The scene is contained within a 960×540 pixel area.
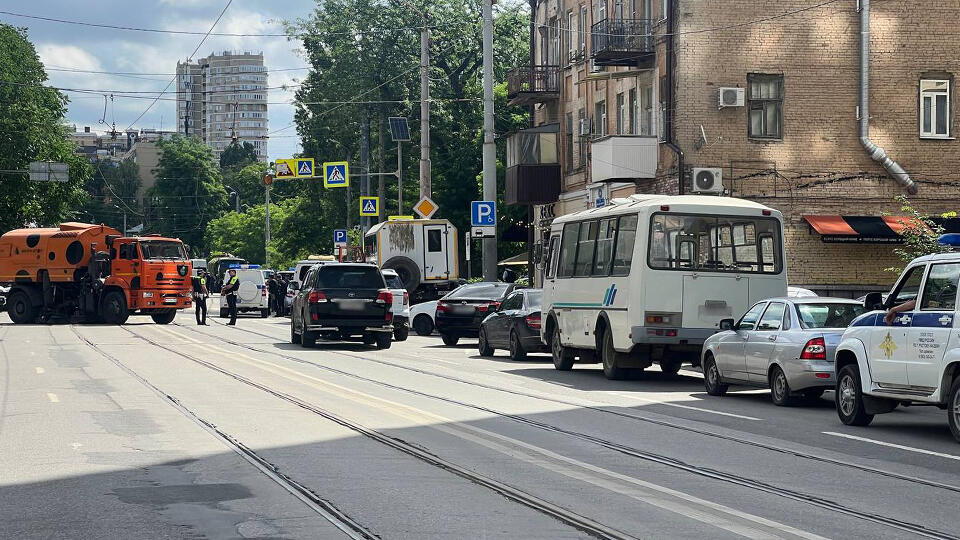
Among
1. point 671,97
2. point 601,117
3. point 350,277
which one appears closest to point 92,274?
point 350,277

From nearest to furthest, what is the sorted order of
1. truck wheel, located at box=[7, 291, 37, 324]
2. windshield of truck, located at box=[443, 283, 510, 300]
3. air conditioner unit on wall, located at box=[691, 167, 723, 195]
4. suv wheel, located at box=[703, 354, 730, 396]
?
suv wheel, located at box=[703, 354, 730, 396], windshield of truck, located at box=[443, 283, 510, 300], air conditioner unit on wall, located at box=[691, 167, 723, 195], truck wheel, located at box=[7, 291, 37, 324]

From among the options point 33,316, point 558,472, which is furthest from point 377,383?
point 33,316

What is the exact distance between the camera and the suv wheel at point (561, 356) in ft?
82.5

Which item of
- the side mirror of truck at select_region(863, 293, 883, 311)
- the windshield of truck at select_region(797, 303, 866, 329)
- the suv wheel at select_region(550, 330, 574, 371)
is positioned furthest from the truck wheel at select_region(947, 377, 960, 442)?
the suv wheel at select_region(550, 330, 574, 371)

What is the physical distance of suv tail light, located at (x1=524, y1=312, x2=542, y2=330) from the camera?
28188 millimetres

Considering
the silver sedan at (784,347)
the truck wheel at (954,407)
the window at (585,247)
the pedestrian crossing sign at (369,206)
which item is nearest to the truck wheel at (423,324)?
the pedestrian crossing sign at (369,206)

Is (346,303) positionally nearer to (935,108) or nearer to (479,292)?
(479,292)

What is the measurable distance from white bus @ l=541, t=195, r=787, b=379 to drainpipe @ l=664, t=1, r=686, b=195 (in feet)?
50.6

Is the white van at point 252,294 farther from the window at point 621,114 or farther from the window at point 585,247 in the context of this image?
the window at point 585,247

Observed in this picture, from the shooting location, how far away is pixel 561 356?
25172 mm

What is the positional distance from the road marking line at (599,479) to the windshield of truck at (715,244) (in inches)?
225

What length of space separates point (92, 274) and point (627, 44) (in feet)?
60.6

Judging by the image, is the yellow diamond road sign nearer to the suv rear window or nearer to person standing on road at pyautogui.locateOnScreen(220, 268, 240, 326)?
person standing on road at pyautogui.locateOnScreen(220, 268, 240, 326)

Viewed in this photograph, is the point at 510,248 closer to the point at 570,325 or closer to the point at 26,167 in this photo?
the point at 26,167
